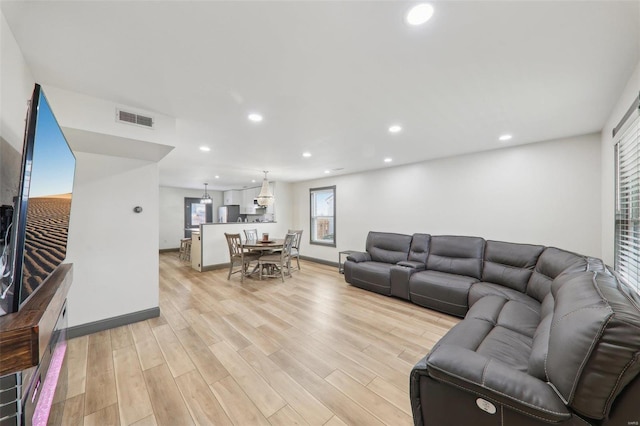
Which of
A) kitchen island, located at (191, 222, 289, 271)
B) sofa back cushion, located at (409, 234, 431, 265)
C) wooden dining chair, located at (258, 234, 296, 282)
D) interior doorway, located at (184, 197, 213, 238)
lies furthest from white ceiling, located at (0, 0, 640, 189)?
interior doorway, located at (184, 197, 213, 238)

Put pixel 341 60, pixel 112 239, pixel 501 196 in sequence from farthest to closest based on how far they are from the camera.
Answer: pixel 501 196 → pixel 112 239 → pixel 341 60

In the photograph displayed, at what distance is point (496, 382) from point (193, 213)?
9.83m

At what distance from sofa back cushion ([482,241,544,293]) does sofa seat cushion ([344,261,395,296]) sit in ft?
4.52

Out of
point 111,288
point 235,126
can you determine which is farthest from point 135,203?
point 235,126

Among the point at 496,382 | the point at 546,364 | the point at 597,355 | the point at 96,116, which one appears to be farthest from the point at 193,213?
the point at 597,355

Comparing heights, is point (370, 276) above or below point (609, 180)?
below

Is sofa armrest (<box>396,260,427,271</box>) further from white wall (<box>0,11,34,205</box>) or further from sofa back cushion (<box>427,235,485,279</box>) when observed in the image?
white wall (<box>0,11,34,205</box>)

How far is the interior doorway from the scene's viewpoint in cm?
888

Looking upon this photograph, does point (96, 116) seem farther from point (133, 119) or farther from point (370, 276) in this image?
point (370, 276)

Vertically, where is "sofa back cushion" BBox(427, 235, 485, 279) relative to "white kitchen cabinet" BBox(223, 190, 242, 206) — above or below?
below

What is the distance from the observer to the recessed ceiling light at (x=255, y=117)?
8.19 ft

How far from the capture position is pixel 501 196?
376cm

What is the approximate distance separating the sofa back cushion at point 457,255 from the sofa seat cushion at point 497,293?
39cm

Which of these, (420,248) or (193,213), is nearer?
(420,248)
